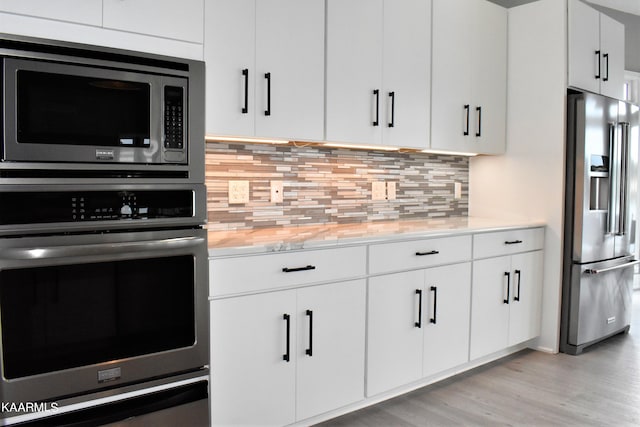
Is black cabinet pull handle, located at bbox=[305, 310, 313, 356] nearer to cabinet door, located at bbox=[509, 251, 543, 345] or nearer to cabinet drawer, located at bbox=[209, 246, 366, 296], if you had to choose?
cabinet drawer, located at bbox=[209, 246, 366, 296]

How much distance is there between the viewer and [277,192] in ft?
9.20

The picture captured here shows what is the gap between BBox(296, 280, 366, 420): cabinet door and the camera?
2256mm

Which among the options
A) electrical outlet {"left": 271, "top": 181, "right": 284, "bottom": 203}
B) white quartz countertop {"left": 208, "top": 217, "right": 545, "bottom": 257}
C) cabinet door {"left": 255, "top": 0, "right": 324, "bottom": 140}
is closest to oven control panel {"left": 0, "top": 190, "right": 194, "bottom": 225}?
white quartz countertop {"left": 208, "top": 217, "right": 545, "bottom": 257}

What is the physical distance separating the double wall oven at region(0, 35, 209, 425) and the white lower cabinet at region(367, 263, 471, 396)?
92cm

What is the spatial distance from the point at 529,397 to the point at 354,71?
6.49 feet

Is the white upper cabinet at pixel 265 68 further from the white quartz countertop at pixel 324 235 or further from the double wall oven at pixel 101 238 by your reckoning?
the white quartz countertop at pixel 324 235

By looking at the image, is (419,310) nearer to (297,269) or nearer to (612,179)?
(297,269)

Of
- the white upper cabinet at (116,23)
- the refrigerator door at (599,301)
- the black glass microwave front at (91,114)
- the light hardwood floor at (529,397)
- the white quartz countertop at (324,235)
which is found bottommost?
the light hardwood floor at (529,397)

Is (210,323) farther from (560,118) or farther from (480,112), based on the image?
(560,118)

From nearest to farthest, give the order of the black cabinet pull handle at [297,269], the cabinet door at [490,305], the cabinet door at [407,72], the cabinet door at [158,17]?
the cabinet door at [158,17] → the black cabinet pull handle at [297,269] → the cabinet door at [407,72] → the cabinet door at [490,305]

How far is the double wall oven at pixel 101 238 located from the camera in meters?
1.58

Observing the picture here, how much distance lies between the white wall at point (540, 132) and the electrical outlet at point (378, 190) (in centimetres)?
101

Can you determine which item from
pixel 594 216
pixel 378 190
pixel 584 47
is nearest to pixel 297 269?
pixel 378 190

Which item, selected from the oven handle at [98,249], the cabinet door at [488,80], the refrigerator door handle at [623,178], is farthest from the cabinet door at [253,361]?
the refrigerator door handle at [623,178]
